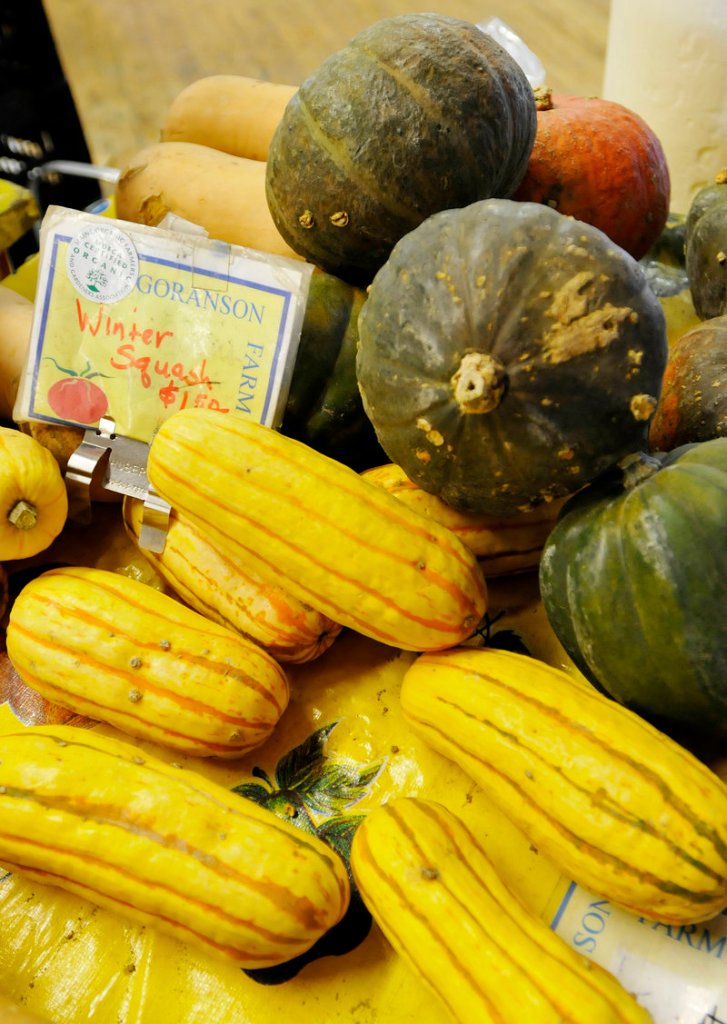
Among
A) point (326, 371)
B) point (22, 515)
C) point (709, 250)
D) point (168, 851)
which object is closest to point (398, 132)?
point (326, 371)

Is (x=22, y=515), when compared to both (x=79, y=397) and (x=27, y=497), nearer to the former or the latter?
(x=27, y=497)

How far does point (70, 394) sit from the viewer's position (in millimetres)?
1131

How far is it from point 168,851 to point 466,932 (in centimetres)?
27

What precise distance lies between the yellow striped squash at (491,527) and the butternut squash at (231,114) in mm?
818

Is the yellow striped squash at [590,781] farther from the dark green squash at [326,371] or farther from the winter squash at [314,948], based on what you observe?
the dark green squash at [326,371]

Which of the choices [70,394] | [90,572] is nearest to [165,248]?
[70,394]

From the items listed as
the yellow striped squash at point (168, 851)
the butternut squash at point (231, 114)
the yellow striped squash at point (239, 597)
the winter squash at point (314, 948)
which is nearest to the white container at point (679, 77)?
the butternut squash at point (231, 114)

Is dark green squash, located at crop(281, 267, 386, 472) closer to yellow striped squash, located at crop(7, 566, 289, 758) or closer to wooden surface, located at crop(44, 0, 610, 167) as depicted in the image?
yellow striped squash, located at crop(7, 566, 289, 758)

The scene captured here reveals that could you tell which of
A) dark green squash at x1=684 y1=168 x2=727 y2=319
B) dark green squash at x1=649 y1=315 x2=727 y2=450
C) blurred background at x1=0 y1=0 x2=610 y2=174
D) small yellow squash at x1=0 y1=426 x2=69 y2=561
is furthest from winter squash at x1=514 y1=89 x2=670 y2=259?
blurred background at x1=0 y1=0 x2=610 y2=174

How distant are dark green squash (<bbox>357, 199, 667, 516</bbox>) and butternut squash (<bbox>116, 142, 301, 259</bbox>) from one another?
47cm

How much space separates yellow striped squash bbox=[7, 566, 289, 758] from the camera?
0.90m

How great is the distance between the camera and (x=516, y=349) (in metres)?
0.80

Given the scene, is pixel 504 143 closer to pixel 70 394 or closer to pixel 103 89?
pixel 70 394

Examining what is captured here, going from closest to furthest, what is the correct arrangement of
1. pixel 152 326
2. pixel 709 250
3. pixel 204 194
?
pixel 152 326, pixel 709 250, pixel 204 194
